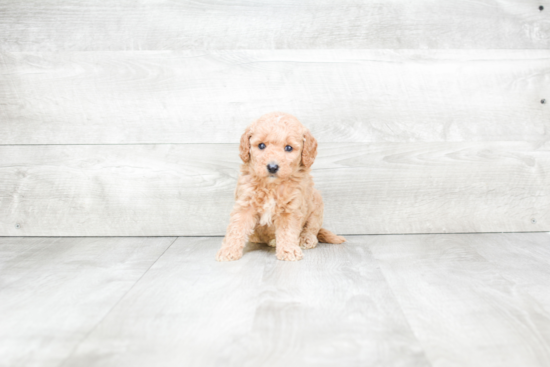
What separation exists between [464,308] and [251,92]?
50.7 inches

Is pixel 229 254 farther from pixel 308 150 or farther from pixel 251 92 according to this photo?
pixel 251 92

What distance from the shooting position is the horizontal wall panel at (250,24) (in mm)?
2002

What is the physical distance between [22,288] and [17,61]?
1152 mm

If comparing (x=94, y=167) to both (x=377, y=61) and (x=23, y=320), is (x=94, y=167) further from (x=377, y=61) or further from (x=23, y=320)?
(x=377, y=61)

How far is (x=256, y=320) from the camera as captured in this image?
3.76 ft

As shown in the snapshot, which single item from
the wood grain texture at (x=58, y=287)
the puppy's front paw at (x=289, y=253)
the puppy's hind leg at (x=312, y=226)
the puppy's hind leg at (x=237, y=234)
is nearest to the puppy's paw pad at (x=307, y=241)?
the puppy's hind leg at (x=312, y=226)

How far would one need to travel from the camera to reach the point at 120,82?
2.01 m

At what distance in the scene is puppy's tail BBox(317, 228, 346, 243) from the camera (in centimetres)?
191

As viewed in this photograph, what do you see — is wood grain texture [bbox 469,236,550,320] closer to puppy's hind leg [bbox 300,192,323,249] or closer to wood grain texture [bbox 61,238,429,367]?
wood grain texture [bbox 61,238,429,367]

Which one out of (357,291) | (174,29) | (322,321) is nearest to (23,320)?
(322,321)

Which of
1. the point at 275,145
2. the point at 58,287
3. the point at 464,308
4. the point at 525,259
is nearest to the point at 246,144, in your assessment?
the point at 275,145

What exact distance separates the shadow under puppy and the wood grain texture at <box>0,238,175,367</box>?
39 centimetres

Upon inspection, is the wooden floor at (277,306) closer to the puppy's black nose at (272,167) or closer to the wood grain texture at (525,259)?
the wood grain texture at (525,259)

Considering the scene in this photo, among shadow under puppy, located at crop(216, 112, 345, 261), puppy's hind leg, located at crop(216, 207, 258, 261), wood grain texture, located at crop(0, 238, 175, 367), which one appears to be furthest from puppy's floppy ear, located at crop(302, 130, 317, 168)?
wood grain texture, located at crop(0, 238, 175, 367)
